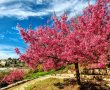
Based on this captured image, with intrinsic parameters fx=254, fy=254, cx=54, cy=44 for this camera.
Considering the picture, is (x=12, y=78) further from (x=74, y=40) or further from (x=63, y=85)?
(x=74, y=40)

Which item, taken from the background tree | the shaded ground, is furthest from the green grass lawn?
the background tree

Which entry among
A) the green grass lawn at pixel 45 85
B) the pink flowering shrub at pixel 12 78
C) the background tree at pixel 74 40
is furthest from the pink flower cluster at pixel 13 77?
the background tree at pixel 74 40

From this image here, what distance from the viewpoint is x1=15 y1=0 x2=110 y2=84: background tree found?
520 inches

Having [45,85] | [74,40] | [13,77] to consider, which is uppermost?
[74,40]

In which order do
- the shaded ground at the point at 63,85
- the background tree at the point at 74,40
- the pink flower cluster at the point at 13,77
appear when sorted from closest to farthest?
the background tree at the point at 74,40 < the shaded ground at the point at 63,85 < the pink flower cluster at the point at 13,77

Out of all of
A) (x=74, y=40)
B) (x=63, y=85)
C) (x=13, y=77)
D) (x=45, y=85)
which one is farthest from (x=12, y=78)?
Result: (x=74, y=40)

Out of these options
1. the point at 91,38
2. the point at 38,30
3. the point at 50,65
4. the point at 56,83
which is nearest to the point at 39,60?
the point at 50,65

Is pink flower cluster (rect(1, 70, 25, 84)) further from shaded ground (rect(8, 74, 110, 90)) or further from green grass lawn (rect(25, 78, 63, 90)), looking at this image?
green grass lawn (rect(25, 78, 63, 90))

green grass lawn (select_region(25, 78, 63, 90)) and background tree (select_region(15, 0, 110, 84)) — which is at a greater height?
background tree (select_region(15, 0, 110, 84))

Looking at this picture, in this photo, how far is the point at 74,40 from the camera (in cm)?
1431

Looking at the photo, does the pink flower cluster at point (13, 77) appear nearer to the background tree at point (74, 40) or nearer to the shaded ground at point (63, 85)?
the shaded ground at point (63, 85)

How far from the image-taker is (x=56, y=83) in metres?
19.5

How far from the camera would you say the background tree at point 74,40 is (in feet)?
43.3

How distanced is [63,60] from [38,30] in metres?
3.07
